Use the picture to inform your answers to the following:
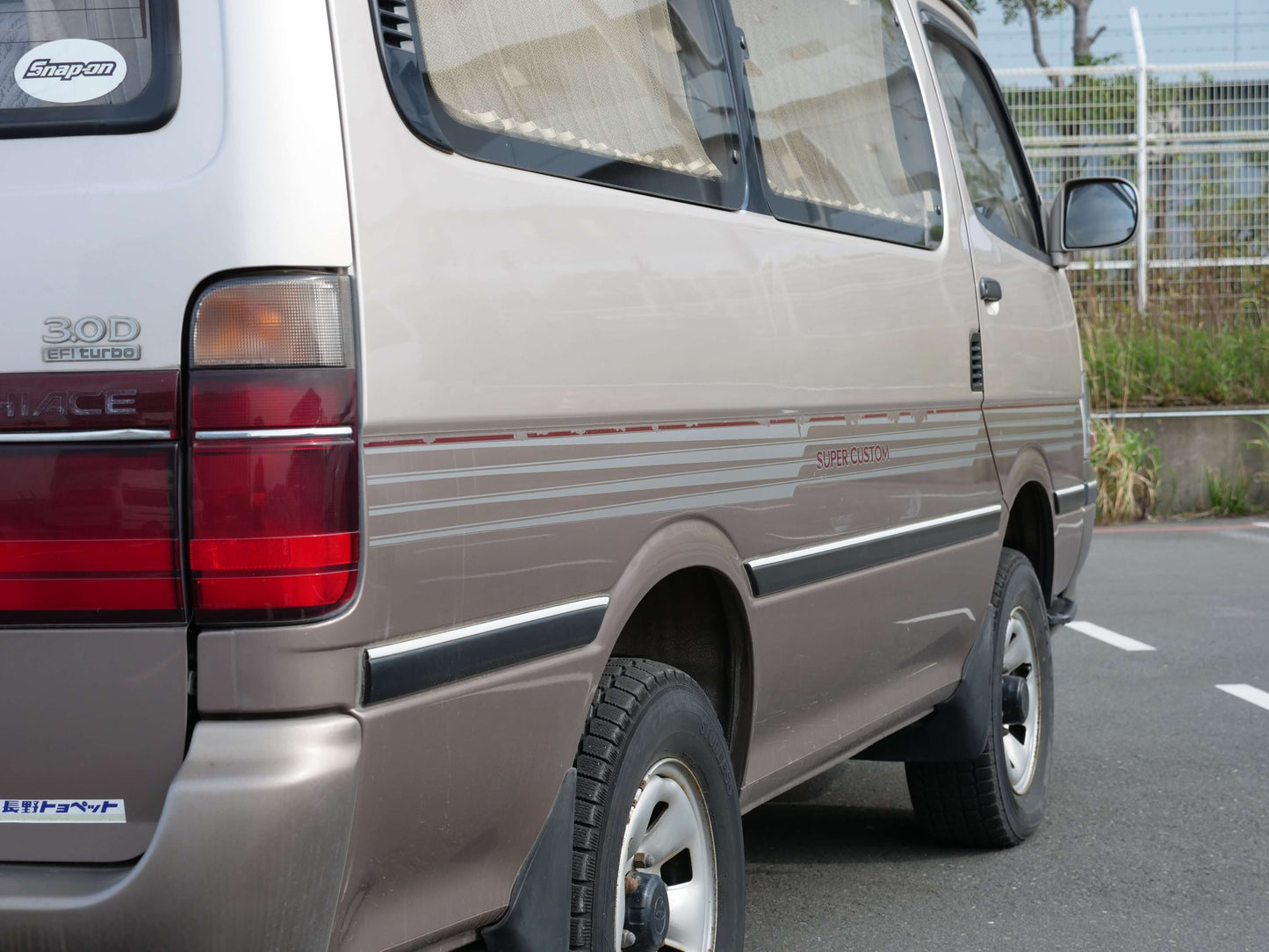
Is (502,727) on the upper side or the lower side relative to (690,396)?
lower

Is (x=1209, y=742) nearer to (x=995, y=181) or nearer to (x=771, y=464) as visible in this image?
(x=995, y=181)

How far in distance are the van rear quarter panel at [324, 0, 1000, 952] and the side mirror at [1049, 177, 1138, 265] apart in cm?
181

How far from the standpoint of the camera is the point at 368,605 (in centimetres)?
181

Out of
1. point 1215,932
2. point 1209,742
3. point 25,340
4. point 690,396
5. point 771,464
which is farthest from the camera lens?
point 1209,742

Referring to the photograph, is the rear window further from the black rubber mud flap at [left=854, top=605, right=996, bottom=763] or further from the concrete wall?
the concrete wall

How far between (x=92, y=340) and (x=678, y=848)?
1.32 m

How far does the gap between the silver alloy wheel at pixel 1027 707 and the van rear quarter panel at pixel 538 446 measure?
4.41 ft

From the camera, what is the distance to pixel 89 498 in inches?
69.1

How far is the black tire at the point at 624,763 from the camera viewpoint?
7.38ft

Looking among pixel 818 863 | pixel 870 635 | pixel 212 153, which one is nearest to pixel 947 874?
pixel 818 863

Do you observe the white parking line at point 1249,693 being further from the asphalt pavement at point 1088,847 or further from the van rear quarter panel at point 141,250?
the van rear quarter panel at point 141,250

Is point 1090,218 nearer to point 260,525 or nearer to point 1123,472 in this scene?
point 260,525

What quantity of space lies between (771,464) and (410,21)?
1077 millimetres

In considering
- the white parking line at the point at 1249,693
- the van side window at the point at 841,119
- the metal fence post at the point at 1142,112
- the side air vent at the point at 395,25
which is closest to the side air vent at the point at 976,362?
the van side window at the point at 841,119
